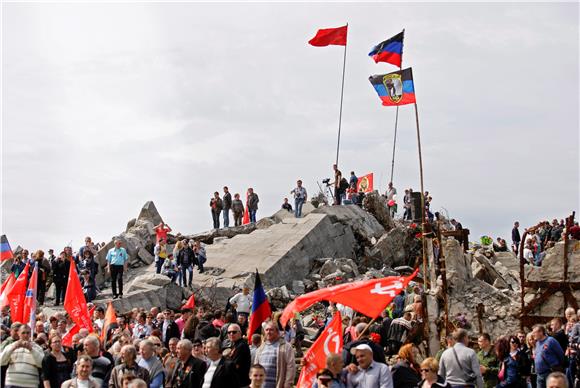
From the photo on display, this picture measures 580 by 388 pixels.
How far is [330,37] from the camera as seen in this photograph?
113 feet

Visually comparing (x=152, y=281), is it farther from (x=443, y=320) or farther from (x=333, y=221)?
(x=443, y=320)

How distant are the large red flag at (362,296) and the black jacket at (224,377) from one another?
3.55ft

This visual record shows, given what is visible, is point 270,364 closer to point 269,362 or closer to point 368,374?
point 269,362

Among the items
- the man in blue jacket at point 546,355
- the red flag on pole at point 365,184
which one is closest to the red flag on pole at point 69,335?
the man in blue jacket at point 546,355

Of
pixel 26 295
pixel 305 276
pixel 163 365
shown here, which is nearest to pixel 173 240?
pixel 305 276

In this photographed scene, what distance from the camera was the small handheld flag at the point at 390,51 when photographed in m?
24.8

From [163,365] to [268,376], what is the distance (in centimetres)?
198

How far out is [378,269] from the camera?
31.1 m

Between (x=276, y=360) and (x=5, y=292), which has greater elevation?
(x=5, y=292)

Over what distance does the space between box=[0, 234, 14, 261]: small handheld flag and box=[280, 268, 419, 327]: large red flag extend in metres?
16.6

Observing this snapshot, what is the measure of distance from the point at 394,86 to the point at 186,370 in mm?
11447

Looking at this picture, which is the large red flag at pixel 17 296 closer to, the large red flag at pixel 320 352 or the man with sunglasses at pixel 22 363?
the man with sunglasses at pixel 22 363

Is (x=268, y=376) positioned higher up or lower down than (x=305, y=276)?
lower down

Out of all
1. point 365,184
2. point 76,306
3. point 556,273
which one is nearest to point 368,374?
point 76,306
